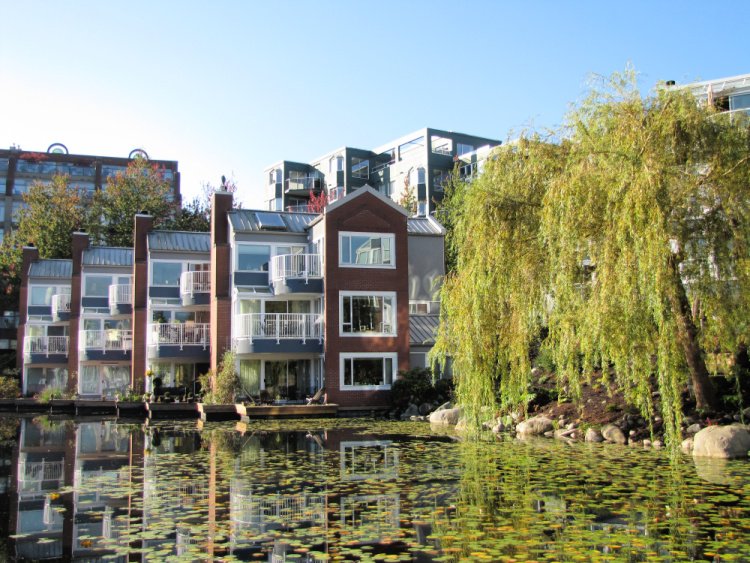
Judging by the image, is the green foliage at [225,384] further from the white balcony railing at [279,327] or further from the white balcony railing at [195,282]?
the white balcony railing at [195,282]

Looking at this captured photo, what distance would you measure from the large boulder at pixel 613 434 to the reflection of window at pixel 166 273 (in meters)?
28.7

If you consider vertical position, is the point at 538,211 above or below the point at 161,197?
below

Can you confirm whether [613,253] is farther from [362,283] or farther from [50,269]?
[50,269]

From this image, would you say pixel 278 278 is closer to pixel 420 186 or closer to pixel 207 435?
pixel 207 435

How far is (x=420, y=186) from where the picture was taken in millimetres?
68438

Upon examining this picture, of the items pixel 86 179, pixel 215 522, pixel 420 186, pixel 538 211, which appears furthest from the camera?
pixel 86 179

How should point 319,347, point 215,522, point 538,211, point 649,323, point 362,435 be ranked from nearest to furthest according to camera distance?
point 215,522 < point 649,323 < point 538,211 < point 362,435 < point 319,347

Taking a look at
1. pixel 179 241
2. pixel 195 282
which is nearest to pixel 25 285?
Answer: pixel 179 241

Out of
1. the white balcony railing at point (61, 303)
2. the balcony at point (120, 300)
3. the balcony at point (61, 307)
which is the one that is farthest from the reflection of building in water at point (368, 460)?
the white balcony railing at point (61, 303)

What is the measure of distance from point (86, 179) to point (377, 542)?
91.7 metres

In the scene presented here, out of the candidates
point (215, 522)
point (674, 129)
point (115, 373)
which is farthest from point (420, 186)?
point (215, 522)

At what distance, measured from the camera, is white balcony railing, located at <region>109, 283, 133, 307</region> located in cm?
4784

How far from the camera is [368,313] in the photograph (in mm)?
35125

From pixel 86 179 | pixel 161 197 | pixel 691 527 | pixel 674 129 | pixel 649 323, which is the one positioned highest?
pixel 86 179
